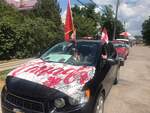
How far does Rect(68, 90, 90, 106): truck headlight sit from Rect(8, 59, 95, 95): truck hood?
3.4 inches

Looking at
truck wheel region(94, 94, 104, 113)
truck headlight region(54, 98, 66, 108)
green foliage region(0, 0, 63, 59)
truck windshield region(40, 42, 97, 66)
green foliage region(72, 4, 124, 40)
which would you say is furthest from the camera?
green foliage region(72, 4, 124, 40)

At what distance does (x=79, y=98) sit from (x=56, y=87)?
434 mm

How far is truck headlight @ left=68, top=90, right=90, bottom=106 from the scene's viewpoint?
5.33m

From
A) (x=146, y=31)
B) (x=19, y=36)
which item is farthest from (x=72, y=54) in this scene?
(x=146, y=31)

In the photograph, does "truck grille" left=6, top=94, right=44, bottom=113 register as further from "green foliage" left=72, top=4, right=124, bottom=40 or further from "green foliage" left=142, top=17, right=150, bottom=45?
"green foliage" left=142, top=17, right=150, bottom=45

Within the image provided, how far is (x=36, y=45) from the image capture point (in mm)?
22719

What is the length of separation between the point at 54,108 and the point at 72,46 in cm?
267

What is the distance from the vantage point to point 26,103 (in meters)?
5.40

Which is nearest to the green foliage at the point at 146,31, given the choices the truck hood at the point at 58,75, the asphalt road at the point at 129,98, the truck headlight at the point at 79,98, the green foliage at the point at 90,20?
the green foliage at the point at 90,20

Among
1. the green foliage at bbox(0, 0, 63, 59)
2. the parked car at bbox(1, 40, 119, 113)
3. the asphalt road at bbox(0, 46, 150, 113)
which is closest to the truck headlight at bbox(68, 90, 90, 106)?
the parked car at bbox(1, 40, 119, 113)

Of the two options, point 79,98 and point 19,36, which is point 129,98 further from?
point 19,36

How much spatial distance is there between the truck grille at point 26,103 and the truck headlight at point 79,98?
505 mm

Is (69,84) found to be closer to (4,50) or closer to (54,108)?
(54,108)

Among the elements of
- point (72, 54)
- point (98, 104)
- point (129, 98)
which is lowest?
point (129, 98)
